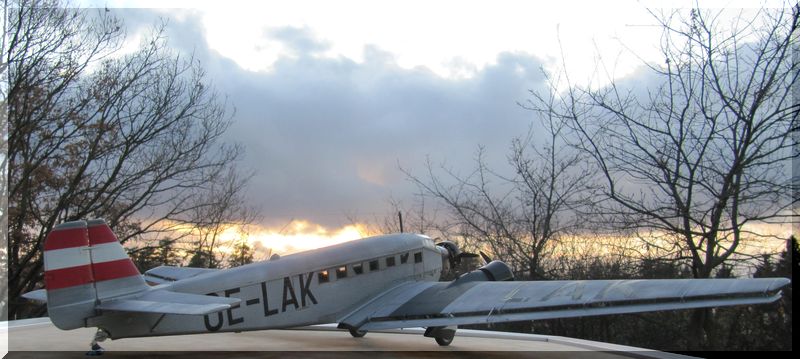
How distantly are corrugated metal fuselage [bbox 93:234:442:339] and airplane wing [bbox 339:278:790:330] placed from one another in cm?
46

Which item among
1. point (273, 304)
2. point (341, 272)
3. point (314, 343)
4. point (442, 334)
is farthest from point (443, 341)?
point (273, 304)

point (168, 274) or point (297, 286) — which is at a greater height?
point (168, 274)

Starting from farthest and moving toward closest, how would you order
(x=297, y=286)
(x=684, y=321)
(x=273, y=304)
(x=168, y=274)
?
(x=684, y=321) → (x=168, y=274) → (x=297, y=286) → (x=273, y=304)

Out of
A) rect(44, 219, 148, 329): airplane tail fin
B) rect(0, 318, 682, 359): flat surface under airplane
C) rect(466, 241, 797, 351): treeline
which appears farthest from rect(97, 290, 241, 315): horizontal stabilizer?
rect(466, 241, 797, 351): treeline

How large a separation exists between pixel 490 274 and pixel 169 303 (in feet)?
23.5

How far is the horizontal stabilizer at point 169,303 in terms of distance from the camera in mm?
10766

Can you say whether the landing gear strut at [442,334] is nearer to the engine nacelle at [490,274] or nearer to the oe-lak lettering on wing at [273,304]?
the engine nacelle at [490,274]

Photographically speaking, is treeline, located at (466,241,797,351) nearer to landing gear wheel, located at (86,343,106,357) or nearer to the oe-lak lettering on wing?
the oe-lak lettering on wing

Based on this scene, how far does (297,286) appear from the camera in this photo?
14.1 meters

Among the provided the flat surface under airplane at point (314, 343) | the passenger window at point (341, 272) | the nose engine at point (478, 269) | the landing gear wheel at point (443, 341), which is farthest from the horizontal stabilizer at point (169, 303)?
the nose engine at point (478, 269)

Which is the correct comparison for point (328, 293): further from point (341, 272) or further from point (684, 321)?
point (684, 321)

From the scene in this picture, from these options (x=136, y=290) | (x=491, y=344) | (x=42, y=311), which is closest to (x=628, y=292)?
(x=491, y=344)

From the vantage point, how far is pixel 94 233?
12.4 meters

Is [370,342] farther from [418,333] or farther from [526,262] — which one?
[526,262]
